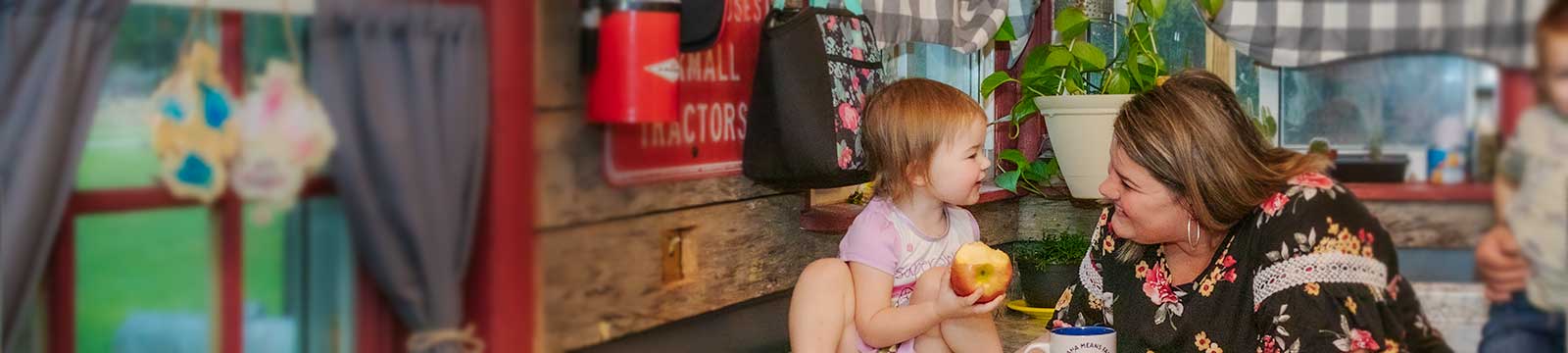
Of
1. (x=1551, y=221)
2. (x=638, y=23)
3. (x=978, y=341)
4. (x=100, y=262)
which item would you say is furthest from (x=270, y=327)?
(x=1551, y=221)

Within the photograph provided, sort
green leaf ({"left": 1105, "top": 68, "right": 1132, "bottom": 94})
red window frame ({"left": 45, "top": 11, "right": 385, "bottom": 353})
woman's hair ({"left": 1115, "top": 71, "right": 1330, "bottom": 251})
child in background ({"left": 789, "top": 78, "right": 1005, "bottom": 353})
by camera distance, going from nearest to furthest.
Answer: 1. red window frame ({"left": 45, "top": 11, "right": 385, "bottom": 353})
2. woman's hair ({"left": 1115, "top": 71, "right": 1330, "bottom": 251})
3. child in background ({"left": 789, "top": 78, "right": 1005, "bottom": 353})
4. green leaf ({"left": 1105, "top": 68, "right": 1132, "bottom": 94})

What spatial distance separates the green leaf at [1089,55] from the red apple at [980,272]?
4.15 feet

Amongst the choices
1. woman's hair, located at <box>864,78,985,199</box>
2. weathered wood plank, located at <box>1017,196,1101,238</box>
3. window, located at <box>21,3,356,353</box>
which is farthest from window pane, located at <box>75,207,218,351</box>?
weathered wood plank, located at <box>1017,196,1101,238</box>

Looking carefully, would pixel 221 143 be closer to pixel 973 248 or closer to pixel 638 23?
pixel 638 23

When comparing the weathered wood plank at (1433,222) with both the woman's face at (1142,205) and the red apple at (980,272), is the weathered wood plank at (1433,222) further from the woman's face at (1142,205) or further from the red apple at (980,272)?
the red apple at (980,272)

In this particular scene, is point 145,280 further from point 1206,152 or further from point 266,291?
point 1206,152

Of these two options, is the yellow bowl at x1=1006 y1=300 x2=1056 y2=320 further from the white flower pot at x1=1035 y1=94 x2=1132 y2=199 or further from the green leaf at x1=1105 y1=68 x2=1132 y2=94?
the green leaf at x1=1105 y1=68 x2=1132 y2=94

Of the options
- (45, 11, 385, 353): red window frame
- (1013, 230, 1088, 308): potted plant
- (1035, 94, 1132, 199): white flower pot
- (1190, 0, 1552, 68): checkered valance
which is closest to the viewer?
(45, 11, 385, 353): red window frame

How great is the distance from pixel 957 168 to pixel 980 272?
0.96 feet

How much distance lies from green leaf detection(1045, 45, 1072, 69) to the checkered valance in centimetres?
40

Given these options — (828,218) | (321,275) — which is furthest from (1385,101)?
(321,275)

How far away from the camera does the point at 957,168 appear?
6.88 ft

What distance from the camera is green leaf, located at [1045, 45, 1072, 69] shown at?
301 cm

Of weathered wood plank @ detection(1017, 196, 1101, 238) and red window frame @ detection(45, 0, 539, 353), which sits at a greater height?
red window frame @ detection(45, 0, 539, 353)
